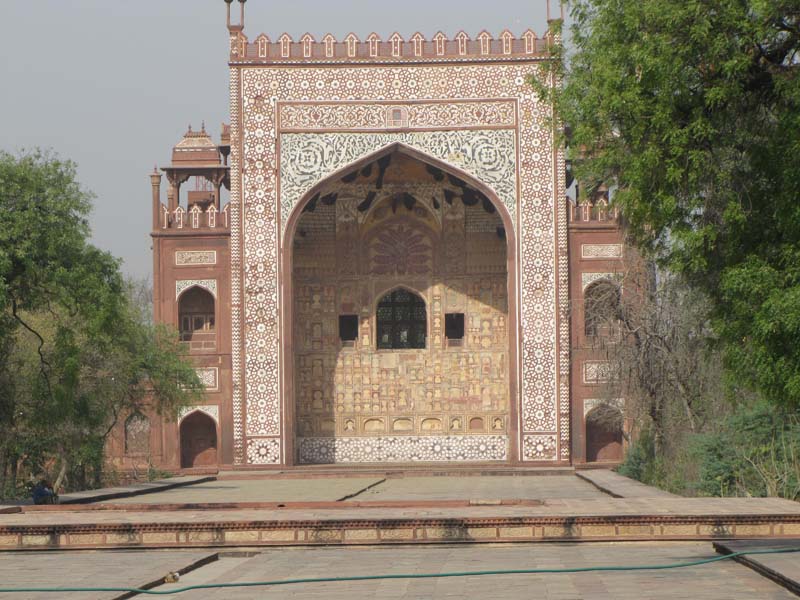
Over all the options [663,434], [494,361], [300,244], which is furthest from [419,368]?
[663,434]

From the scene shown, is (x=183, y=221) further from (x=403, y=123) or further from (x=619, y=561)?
(x=619, y=561)

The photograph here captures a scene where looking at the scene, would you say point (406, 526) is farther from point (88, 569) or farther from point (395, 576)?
point (88, 569)

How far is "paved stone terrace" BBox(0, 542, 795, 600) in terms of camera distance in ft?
22.5

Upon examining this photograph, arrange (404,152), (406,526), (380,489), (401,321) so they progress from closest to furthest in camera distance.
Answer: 1. (406,526)
2. (380,489)
3. (404,152)
4. (401,321)

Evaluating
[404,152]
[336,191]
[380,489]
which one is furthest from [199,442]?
[380,489]

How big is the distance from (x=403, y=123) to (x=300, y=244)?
11.1ft

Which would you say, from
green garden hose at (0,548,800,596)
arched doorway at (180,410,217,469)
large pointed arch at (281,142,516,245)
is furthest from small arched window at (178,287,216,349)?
green garden hose at (0,548,800,596)

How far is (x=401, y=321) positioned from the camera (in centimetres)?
2559

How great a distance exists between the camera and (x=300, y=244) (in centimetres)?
2542

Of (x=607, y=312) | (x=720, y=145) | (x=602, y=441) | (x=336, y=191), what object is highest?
(x=336, y=191)

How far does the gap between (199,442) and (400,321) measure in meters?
4.33

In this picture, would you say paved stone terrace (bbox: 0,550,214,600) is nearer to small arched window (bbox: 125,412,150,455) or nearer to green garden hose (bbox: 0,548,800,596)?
green garden hose (bbox: 0,548,800,596)

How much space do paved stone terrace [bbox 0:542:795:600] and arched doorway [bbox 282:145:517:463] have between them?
15.6m

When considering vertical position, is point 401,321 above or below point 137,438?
above
